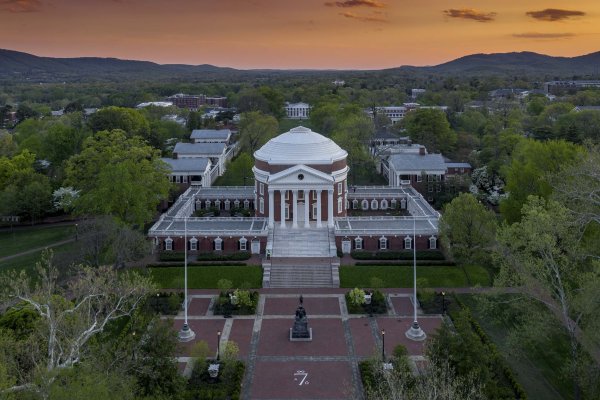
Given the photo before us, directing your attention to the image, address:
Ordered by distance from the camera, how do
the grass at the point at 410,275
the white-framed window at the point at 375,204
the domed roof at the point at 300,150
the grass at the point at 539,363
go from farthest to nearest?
the white-framed window at the point at 375,204
the domed roof at the point at 300,150
the grass at the point at 410,275
the grass at the point at 539,363

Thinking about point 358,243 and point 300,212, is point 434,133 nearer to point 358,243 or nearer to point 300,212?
point 300,212

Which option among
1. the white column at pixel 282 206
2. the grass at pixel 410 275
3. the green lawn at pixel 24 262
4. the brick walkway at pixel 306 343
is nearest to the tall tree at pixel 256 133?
the white column at pixel 282 206

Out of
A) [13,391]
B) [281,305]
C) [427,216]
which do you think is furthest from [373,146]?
[13,391]

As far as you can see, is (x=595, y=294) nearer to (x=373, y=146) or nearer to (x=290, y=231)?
(x=290, y=231)

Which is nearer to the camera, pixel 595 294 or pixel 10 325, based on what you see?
pixel 595 294

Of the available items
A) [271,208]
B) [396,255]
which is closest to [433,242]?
[396,255]

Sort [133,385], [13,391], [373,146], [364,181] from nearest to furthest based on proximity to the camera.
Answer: [13,391], [133,385], [364,181], [373,146]

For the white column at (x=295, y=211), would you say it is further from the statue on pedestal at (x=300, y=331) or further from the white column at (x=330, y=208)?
the statue on pedestal at (x=300, y=331)
